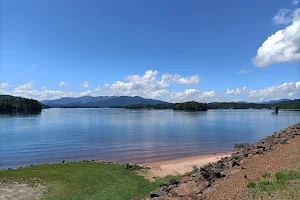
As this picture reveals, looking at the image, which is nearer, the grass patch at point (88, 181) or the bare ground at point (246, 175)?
the bare ground at point (246, 175)

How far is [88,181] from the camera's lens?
1034 inches

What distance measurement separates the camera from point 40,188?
23453 mm

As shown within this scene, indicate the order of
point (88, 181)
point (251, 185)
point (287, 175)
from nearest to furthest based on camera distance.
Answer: point (251, 185) → point (287, 175) → point (88, 181)

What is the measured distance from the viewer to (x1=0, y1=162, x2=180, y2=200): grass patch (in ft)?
73.4

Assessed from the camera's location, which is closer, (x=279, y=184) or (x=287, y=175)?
(x=279, y=184)

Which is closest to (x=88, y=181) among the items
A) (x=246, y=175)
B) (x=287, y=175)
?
(x=246, y=175)

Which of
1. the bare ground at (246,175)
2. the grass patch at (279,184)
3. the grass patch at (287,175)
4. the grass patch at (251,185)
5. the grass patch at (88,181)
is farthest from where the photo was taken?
the grass patch at (88,181)

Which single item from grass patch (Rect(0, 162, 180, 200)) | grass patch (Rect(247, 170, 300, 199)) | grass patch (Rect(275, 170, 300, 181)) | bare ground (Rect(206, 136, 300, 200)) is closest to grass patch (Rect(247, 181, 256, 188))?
grass patch (Rect(247, 170, 300, 199))

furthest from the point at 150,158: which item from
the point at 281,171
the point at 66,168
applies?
the point at 281,171

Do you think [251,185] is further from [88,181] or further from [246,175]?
[88,181]

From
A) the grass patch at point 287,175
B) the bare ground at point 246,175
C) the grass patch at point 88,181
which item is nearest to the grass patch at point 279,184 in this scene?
the grass patch at point 287,175

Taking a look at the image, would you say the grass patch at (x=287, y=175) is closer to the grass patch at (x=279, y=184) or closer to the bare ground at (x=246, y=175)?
the grass patch at (x=279, y=184)

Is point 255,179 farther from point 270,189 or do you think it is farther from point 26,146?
point 26,146

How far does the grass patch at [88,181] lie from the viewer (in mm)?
22359
